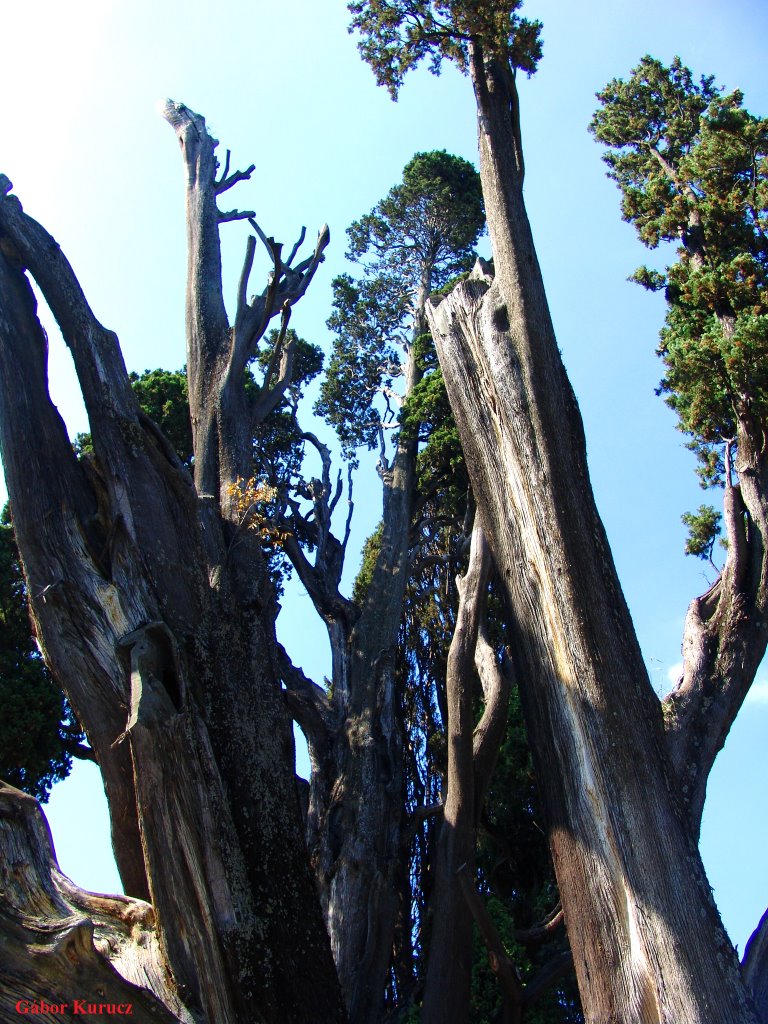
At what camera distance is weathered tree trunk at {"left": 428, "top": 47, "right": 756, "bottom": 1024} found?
16.1 ft

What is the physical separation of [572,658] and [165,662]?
2552 mm

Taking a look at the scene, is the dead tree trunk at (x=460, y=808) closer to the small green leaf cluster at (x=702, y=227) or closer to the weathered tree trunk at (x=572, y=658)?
the weathered tree trunk at (x=572, y=658)

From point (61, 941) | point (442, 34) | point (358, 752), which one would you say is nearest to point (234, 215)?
point (442, 34)

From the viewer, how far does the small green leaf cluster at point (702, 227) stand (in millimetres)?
8016

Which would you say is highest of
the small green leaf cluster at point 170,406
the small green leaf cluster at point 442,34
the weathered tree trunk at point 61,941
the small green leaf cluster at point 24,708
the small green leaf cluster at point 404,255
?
the small green leaf cluster at point 404,255

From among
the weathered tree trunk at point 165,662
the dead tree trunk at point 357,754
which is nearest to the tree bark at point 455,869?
the weathered tree trunk at point 165,662

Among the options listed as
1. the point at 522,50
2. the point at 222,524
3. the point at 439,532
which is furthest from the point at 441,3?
the point at 439,532

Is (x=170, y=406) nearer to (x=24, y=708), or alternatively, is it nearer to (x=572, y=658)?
(x=24, y=708)

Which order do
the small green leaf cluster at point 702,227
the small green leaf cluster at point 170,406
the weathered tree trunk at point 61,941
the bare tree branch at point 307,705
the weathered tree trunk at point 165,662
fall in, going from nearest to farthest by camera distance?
the weathered tree trunk at point 61,941
the weathered tree trunk at point 165,662
the small green leaf cluster at point 702,227
the bare tree branch at point 307,705
the small green leaf cluster at point 170,406

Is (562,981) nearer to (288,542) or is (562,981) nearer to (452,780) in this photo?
(452,780)

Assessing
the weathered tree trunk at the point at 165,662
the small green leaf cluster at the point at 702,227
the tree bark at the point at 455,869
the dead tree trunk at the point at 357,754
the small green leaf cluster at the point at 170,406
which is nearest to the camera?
the weathered tree trunk at the point at 165,662

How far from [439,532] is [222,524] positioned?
7.75 meters

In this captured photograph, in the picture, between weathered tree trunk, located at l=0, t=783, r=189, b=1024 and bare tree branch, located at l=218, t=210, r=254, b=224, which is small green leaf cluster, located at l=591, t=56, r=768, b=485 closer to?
bare tree branch, located at l=218, t=210, r=254, b=224

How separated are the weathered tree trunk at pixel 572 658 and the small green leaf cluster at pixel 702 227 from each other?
2224 mm
